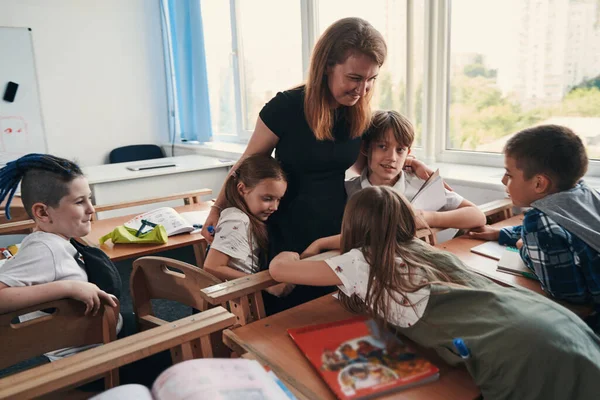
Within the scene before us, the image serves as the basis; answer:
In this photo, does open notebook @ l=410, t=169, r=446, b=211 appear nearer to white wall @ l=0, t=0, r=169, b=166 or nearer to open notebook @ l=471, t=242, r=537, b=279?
open notebook @ l=471, t=242, r=537, b=279

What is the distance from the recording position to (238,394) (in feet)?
2.08

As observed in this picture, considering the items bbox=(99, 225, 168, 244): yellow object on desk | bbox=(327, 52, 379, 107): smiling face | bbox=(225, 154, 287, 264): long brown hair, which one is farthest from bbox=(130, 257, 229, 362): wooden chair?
bbox=(327, 52, 379, 107): smiling face

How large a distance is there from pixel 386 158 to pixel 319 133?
1.04 feet

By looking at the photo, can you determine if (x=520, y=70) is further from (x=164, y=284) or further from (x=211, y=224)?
(x=164, y=284)

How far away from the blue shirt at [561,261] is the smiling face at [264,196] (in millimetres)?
739

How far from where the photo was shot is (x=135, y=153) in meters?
4.51

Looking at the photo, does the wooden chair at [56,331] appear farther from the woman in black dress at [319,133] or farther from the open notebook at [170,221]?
the open notebook at [170,221]

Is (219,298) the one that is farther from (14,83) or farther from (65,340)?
(14,83)

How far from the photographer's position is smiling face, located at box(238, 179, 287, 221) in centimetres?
149

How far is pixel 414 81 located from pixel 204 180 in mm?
1750

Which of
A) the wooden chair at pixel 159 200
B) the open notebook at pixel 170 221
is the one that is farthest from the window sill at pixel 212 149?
the open notebook at pixel 170 221

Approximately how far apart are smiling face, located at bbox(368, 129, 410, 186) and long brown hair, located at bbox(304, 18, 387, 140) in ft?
0.52

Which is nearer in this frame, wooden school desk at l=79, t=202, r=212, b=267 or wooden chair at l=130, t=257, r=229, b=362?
wooden chair at l=130, t=257, r=229, b=362

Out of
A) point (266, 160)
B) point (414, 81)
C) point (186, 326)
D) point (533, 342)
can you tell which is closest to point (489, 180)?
point (414, 81)
